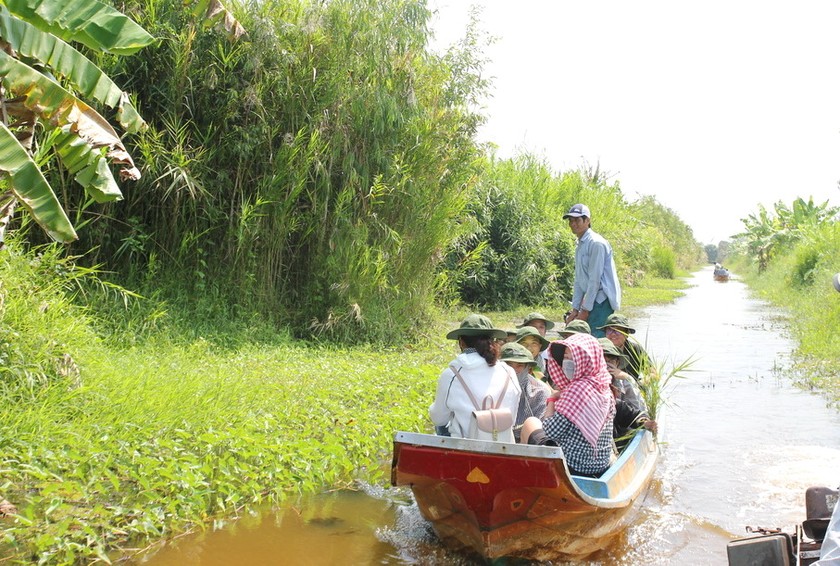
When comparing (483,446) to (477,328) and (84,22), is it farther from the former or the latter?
(84,22)

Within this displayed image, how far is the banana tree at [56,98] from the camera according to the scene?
18.5ft

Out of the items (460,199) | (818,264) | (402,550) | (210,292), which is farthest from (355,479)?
(818,264)

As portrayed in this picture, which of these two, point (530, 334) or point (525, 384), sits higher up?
point (530, 334)

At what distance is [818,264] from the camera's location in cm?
2377

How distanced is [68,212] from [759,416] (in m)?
8.46

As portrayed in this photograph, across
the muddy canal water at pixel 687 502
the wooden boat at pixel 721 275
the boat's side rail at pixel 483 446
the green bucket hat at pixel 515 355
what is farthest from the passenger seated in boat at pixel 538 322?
the wooden boat at pixel 721 275

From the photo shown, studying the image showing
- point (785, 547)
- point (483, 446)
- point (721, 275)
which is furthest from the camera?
point (721, 275)

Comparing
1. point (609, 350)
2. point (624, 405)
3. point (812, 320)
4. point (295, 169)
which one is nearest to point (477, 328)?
point (609, 350)

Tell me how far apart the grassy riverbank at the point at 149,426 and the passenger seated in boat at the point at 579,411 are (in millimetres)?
1823

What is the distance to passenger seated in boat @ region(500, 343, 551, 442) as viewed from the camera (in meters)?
6.05

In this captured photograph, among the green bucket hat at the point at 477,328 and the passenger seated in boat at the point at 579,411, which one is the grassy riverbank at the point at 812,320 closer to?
the passenger seated in boat at the point at 579,411

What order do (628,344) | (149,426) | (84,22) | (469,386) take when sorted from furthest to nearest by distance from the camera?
1. (628,344)
2. (84,22)
3. (149,426)
4. (469,386)

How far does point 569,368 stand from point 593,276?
115 inches

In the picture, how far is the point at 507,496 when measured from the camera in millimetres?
4609
